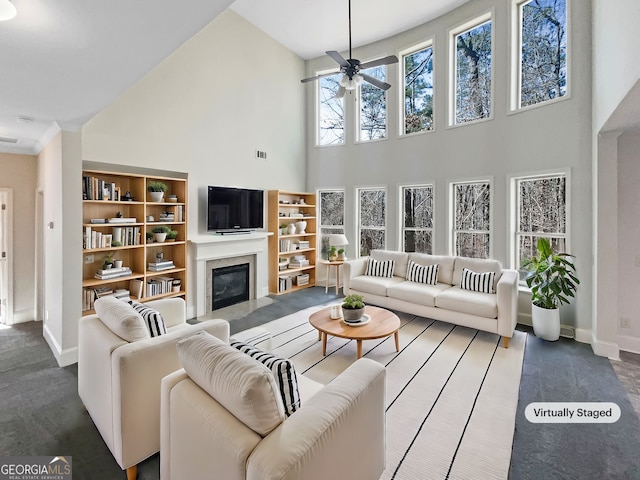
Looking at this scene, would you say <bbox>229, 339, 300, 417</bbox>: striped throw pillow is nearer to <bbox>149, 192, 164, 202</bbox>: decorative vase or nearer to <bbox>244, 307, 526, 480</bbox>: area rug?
<bbox>244, 307, 526, 480</bbox>: area rug

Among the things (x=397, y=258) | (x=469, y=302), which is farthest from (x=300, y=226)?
(x=469, y=302)

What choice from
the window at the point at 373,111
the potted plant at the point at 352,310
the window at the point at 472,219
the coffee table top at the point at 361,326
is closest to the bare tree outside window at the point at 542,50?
the window at the point at 472,219

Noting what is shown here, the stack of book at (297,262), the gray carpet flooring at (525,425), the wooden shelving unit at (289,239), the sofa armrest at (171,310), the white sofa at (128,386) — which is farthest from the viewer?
the stack of book at (297,262)

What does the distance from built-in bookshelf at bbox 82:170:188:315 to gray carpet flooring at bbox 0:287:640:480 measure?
3.13ft

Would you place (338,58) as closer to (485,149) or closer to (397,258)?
(485,149)

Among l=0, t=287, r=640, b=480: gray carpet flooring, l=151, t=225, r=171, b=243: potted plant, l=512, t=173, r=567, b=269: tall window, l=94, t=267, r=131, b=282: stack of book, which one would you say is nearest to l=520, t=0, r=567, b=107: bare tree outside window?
l=512, t=173, r=567, b=269: tall window

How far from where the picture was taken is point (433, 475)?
72.9 inches

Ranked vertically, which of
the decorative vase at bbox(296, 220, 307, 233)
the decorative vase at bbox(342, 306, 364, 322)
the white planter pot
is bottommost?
the white planter pot

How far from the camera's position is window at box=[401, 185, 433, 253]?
5676 millimetres

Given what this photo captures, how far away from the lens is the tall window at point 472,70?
16.2ft

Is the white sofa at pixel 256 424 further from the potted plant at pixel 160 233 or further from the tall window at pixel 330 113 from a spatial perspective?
the tall window at pixel 330 113

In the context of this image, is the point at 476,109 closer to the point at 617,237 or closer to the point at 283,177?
the point at 617,237

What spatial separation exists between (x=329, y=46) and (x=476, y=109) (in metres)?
3.22

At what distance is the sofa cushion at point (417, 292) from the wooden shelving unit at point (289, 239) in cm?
238
